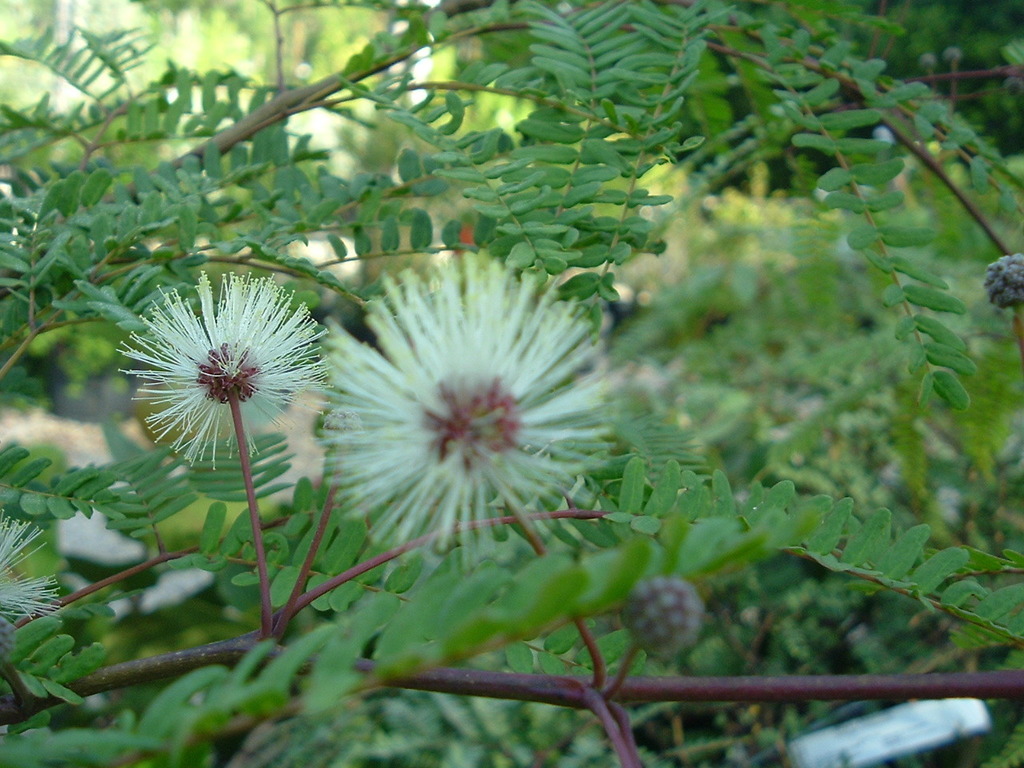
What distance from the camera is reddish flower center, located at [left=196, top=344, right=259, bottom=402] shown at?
0.37 meters

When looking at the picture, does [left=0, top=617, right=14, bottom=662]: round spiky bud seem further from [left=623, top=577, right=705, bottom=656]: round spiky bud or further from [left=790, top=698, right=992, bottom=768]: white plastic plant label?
[left=790, top=698, right=992, bottom=768]: white plastic plant label

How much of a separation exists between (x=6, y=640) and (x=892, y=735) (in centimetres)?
78

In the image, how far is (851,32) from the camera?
245 cm

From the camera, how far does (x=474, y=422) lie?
0.88 feet

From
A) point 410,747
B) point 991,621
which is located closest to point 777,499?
point 991,621

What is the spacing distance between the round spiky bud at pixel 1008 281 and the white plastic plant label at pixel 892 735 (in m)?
0.49

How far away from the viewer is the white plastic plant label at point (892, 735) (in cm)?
76

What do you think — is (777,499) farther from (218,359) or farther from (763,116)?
(763,116)

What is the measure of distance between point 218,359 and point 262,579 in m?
0.11

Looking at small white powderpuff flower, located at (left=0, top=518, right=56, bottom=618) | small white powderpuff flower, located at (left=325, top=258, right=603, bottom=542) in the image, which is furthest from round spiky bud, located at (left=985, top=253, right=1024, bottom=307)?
small white powderpuff flower, located at (left=0, top=518, right=56, bottom=618)

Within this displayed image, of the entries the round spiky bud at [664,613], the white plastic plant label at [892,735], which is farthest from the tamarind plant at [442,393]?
the white plastic plant label at [892,735]

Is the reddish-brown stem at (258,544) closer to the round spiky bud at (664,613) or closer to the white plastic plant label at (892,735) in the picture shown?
the round spiky bud at (664,613)

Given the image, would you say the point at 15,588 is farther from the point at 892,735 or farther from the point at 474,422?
the point at 892,735

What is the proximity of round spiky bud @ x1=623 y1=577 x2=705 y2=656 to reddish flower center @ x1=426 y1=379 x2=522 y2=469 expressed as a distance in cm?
7
